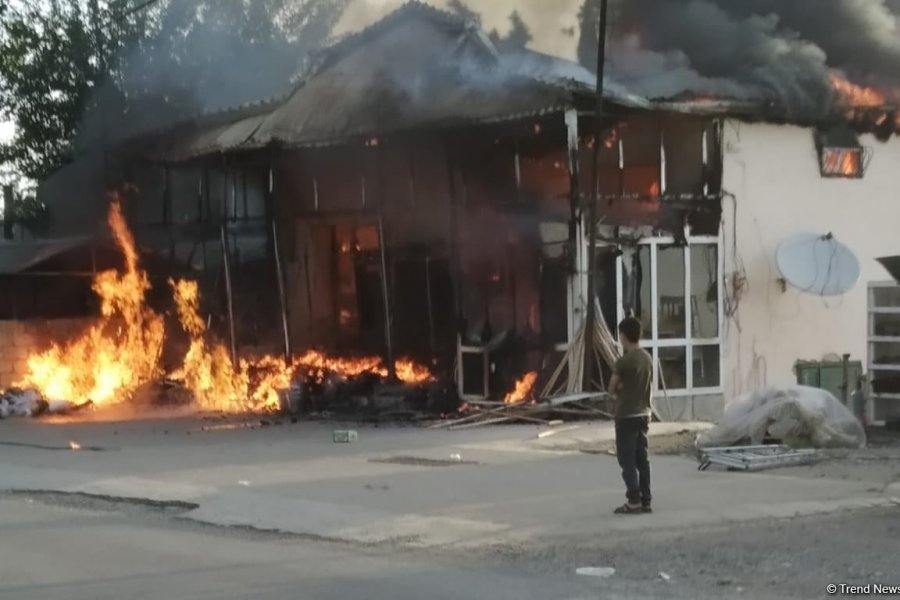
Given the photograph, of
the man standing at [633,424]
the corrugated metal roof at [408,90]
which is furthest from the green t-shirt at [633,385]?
the corrugated metal roof at [408,90]

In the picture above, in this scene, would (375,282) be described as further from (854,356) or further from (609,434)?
(854,356)

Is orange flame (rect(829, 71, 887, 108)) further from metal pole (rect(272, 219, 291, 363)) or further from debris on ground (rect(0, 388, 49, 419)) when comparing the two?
debris on ground (rect(0, 388, 49, 419))

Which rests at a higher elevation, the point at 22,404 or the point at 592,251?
the point at 592,251

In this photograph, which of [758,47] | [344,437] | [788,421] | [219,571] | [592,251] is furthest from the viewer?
[758,47]

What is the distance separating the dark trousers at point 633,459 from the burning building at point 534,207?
7.94m

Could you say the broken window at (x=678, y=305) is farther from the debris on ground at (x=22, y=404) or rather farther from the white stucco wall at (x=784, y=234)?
the debris on ground at (x=22, y=404)

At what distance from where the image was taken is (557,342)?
1839 centimetres

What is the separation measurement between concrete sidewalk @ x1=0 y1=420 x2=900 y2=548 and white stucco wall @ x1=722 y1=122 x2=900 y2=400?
3.76 metres

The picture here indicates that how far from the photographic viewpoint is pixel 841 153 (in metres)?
20.3

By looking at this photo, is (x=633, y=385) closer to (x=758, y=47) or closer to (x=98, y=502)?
(x=98, y=502)

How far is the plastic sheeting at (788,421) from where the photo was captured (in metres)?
13.5

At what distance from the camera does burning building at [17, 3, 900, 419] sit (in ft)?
60.2

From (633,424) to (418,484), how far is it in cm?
281

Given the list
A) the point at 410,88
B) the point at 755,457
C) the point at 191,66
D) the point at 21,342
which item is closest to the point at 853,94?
the point at 410,88
